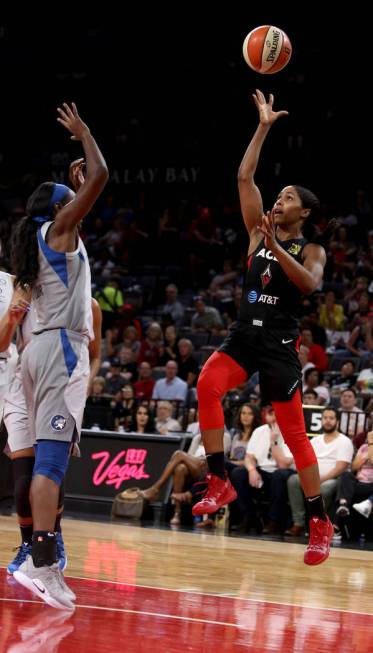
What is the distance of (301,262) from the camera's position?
6086 mm

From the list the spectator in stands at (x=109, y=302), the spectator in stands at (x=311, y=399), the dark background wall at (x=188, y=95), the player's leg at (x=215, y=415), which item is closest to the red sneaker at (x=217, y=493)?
the player's leg at (x=215, y=415)

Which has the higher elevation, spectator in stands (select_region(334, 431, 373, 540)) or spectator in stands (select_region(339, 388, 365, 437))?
spectator in stands (select_region(339, 388, 365, 437))

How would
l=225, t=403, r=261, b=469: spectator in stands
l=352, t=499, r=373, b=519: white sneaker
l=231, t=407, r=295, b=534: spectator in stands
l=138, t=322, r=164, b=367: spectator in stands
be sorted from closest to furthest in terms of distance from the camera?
l=352, t=499, r=373, b=519: white sneaker → l=231, t=407, r=295, b=534: spectator in stands → l=225, t=403, r=261, b=469: spectator in stands → l=138, t=322, r=164, b=367: spectator in stands

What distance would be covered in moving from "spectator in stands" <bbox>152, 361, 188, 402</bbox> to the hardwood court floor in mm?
4911

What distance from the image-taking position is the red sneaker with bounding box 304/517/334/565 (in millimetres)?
6027

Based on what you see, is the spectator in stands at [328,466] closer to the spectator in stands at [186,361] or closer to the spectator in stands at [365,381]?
the spectator in stands at [365,381]

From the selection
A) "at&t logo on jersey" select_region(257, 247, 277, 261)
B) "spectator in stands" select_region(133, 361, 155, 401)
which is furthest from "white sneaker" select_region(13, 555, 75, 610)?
"spectator in stands" select_region(133, 361, 155, 401)

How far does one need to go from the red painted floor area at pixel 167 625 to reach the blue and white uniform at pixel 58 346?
875 mm

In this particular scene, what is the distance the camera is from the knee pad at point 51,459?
518 centimetres

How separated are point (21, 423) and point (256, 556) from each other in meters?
2.93

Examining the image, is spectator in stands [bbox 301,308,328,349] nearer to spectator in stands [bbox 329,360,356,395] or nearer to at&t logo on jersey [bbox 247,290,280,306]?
spectator in stands [bbox 329,360,356,395]

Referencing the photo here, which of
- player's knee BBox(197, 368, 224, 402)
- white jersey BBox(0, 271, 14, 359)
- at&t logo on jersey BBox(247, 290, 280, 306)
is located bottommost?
player's knee BBox(197, 368, 224, 402)

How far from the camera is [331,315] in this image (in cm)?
1517

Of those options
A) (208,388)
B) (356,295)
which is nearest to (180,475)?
(208,388)
